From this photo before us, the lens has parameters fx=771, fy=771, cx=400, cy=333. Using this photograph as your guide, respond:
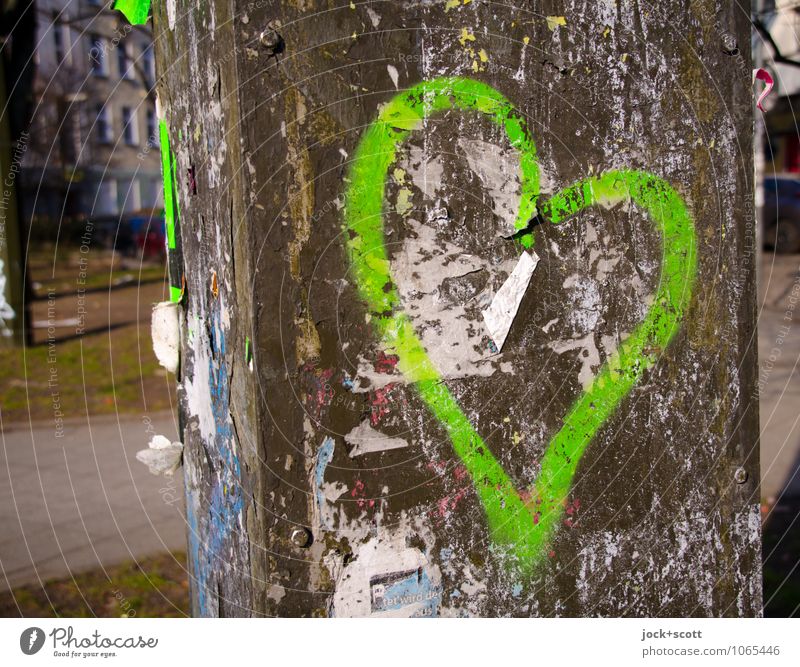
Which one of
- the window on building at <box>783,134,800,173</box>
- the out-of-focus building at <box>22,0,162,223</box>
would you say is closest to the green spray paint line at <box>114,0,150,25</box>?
the out-of-focus building at <box>22,0,162,223</box>

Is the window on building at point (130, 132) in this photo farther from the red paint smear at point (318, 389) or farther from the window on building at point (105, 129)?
the red paint smear at point (318, 389)

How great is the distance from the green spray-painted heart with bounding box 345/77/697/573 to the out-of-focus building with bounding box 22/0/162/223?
628 cm

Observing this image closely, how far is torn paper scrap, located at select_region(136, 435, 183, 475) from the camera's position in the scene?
1.87m

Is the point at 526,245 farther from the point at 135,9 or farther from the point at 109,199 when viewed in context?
the point at 109,199

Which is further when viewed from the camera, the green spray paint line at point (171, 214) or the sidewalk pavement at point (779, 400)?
the sidewalk pavement at point (779, 400)

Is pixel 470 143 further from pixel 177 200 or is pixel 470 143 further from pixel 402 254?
pixel 177 200

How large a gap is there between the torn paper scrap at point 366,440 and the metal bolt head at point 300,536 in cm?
A: 16

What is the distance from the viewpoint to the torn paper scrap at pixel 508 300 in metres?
1.50

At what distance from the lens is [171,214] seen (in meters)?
1.73

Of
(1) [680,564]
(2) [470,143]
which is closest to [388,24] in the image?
(2) [470,143]

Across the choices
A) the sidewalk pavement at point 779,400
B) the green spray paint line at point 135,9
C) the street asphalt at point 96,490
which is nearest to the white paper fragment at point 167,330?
the green spray paint line at point 135,9

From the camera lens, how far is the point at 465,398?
1.50 m

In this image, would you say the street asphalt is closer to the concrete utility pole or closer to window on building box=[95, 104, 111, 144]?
the concrete utility pole

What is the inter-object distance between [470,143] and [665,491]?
33.8 inches
